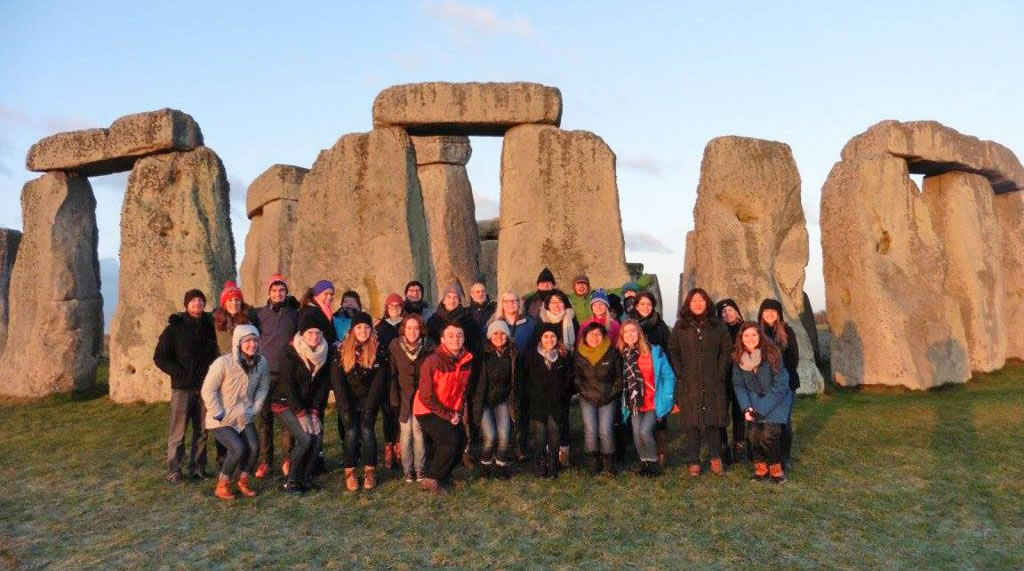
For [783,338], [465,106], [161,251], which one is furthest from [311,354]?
[161,251]

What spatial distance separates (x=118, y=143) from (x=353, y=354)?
22.6ft

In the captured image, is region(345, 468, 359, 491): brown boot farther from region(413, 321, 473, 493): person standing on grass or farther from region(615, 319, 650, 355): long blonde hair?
region(615, 319, 650, 355): long blonde hair

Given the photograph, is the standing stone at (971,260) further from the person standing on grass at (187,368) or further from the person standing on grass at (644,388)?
the person standing on grass at (187,368)

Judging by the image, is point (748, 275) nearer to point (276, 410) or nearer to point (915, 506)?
point (915, 506)

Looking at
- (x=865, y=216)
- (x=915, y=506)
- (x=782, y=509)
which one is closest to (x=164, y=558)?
(x=782, y=509)

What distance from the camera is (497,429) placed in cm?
636

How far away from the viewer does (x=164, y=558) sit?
4.83 m

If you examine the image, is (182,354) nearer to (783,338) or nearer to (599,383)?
(599,383)

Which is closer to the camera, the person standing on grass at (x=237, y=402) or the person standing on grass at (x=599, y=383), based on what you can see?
the person standing on grass at (x=237, y=402)

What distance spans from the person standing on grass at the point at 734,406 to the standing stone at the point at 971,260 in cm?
776

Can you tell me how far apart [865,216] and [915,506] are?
6932 mm

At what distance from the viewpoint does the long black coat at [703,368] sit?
628 centimetres

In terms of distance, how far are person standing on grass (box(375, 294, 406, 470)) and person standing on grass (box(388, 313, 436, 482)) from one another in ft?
0.45

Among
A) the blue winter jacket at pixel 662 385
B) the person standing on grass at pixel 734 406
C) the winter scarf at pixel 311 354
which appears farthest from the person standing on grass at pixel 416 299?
the person standing on grass at pixel 734 406
